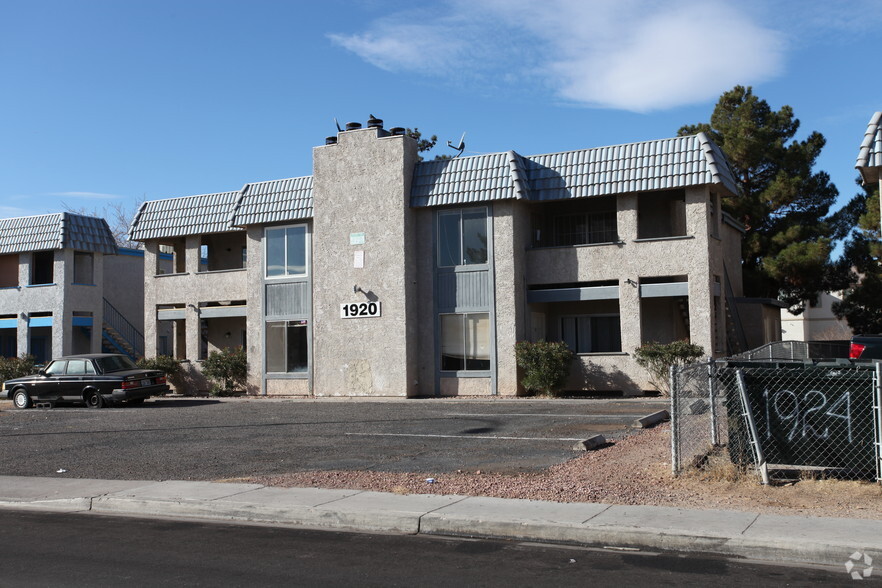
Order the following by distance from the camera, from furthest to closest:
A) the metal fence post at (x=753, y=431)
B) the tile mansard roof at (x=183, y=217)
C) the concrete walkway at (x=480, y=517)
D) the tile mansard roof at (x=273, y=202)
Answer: the tile mansard roof at (x=183, y=217)
the tile mansard roof at (x=273, y=202)
the metal fence post at (x=753, y=431)
the concrete walkway at (x=480, y=517)

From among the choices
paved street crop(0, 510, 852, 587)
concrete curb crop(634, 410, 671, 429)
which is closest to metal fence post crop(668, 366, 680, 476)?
paved street crop(0, 510, 852, 587)

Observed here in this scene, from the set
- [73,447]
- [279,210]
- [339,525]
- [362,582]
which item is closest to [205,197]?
[279,210]

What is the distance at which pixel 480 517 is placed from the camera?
8883mm

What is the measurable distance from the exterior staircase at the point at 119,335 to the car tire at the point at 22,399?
8845mm

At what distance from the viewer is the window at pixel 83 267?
112 ft

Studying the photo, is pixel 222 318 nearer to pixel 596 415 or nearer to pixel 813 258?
pixel 596 415

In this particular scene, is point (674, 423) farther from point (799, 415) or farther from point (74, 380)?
point (74, 380)

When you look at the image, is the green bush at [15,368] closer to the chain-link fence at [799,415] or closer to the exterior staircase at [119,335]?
the exterior staircase at [119,335]

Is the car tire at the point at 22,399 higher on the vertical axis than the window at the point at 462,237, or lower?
lower

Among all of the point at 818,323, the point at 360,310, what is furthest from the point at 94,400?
the point at 818,323

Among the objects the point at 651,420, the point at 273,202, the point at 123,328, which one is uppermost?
the point at 273,202

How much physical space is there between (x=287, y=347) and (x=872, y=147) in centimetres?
1833

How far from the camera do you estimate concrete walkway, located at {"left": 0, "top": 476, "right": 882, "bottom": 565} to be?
302 inches

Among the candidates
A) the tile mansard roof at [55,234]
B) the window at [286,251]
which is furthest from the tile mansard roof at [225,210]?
the tile mansard roof at [55,234]
